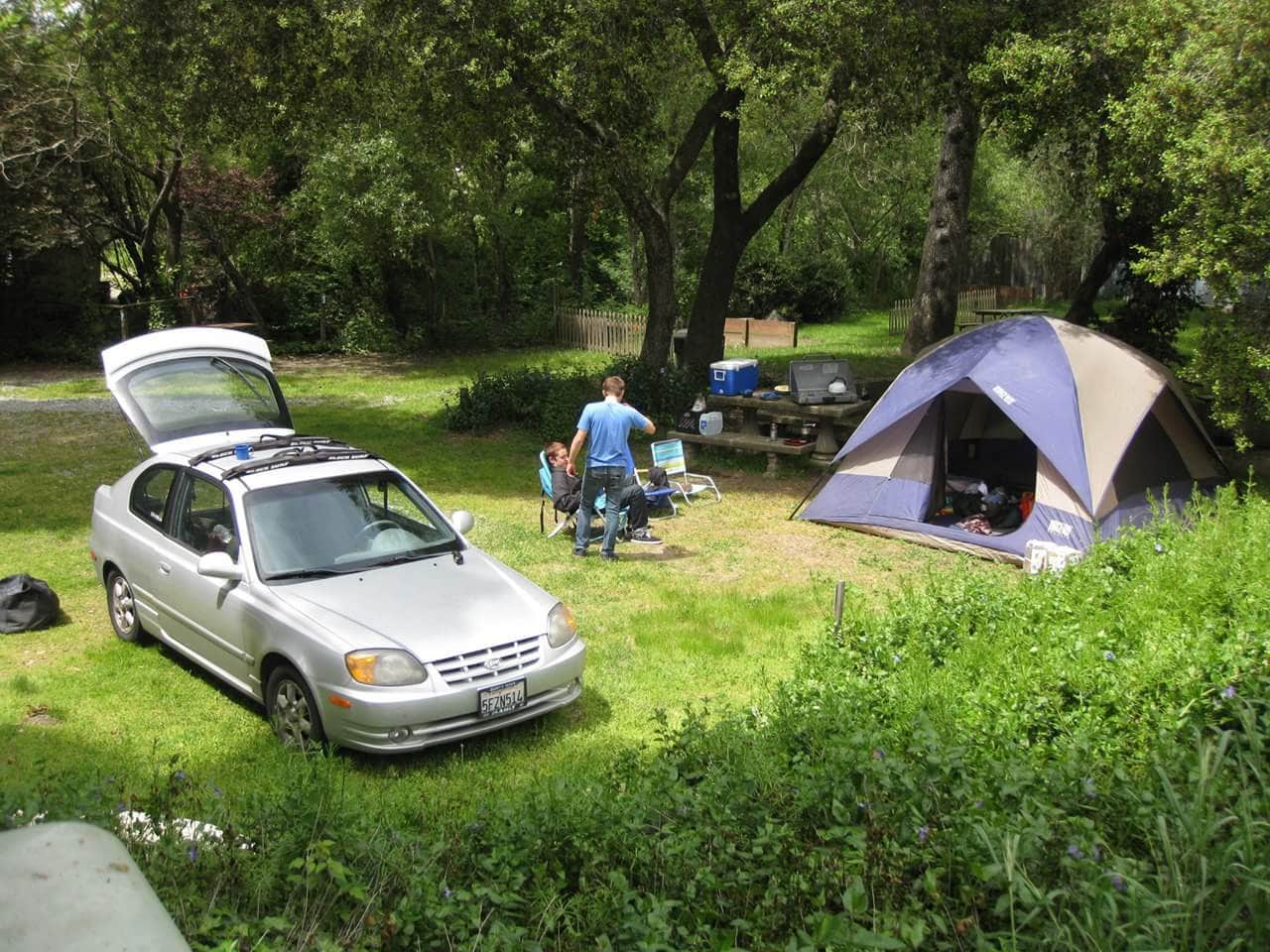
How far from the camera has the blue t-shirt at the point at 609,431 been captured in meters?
10.2

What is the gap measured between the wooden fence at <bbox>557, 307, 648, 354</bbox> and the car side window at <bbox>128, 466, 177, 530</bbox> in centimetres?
1680

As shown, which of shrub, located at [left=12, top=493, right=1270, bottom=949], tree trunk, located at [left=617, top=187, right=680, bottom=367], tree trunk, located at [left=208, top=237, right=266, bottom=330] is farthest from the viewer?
tree trunk, located at [left=208, top=237, right=266, bottom=330]

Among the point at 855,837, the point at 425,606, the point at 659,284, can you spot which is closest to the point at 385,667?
the point at 425,606

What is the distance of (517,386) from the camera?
55.1 ft

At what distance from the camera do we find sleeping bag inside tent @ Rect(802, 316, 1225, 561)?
1050 centimetres

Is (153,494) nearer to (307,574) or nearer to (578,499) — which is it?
(307,574)

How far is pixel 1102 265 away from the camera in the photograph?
59.7 feet

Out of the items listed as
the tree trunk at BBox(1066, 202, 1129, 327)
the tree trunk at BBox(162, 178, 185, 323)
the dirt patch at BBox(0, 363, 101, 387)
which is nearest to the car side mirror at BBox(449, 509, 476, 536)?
the tree trunk at BBox(1066, 202, 1129, 327)

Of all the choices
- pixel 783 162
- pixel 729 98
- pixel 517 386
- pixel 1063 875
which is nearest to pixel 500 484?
pixel 517 386

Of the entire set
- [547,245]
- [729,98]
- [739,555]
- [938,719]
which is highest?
[729,98]

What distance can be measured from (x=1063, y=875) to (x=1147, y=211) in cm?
1115

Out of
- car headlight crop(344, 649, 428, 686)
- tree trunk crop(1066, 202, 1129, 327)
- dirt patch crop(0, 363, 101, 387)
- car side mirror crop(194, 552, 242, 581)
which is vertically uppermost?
tree trunk crop(1066, 202, 1129, 327)

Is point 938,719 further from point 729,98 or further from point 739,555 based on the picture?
point 729,98

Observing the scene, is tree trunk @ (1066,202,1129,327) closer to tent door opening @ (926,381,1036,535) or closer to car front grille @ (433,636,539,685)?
tent door opening @ (926,381,1036,535)
